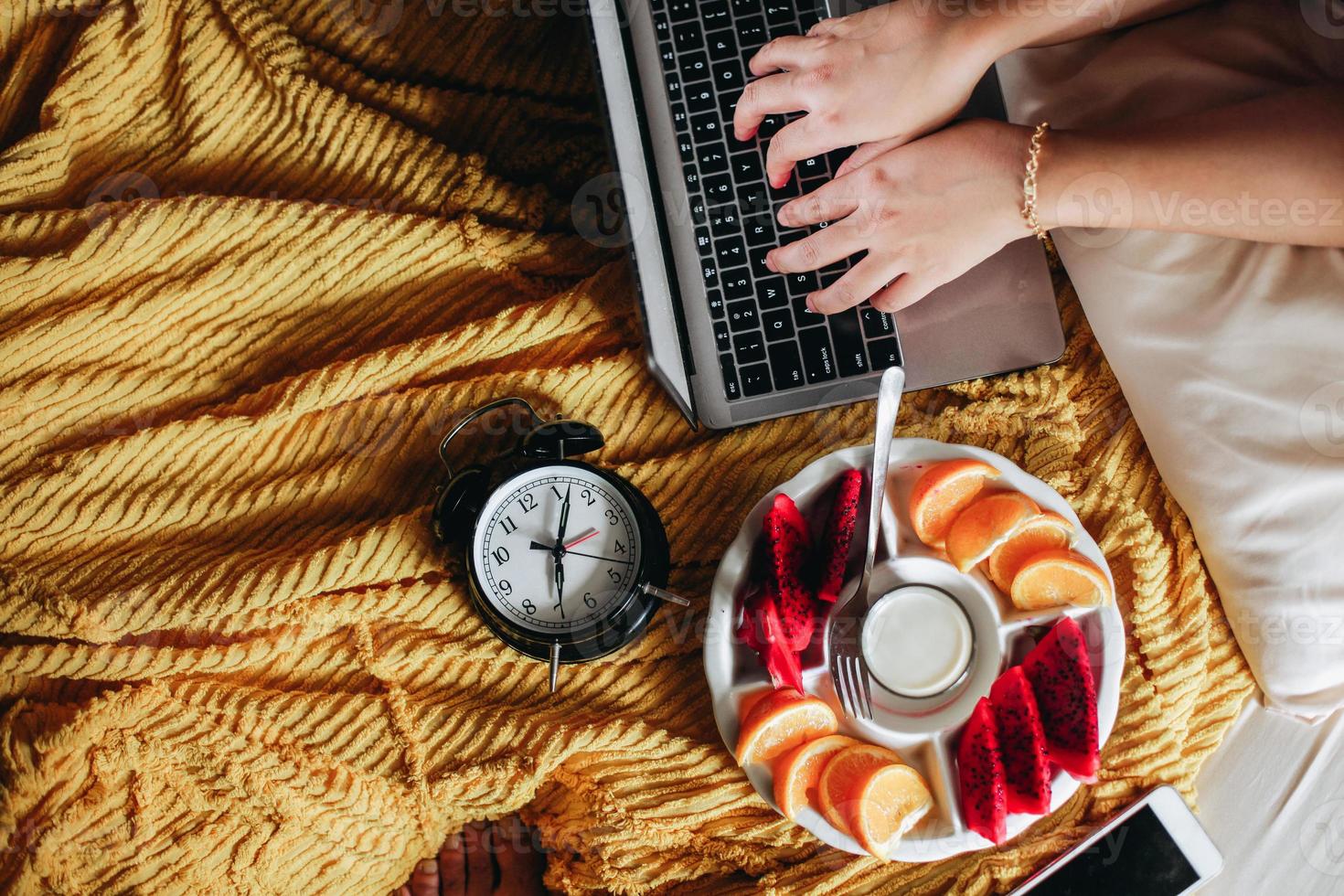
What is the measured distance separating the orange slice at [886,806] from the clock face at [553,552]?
246 mm

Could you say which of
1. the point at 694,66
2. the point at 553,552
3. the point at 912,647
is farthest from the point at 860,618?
the point at 694,66

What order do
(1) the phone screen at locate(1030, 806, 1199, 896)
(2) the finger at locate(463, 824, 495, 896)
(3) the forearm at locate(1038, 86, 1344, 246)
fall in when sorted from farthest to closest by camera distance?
(2) the finger at locate(463, 824, 495, 896), (1) the phone screen at locate(1030, 806, 1199, 896), (3) the forearm at locate(1038, 86, 1344, 246)

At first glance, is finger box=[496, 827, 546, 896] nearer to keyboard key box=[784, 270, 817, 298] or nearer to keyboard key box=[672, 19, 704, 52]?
keyboard key box=[784, 270, 817, 298]

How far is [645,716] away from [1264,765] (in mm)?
564

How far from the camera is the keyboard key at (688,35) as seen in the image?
34.3 inches

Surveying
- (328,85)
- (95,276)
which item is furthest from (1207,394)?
(95,276)

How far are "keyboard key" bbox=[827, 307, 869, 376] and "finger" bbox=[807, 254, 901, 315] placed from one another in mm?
20

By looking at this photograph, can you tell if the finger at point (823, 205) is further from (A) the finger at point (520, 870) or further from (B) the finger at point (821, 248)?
(A) the finger at point (520, 870)

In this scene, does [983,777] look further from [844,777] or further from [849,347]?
[849,347]

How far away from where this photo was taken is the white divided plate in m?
0.82

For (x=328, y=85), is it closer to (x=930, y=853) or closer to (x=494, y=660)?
(x=494, y=660)

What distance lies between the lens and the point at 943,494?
828 mm

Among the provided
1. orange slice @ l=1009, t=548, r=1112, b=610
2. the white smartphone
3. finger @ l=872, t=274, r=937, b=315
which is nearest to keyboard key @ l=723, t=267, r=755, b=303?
finger @ l=872, t=274, r=937, b=315

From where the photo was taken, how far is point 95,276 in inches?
36.7
